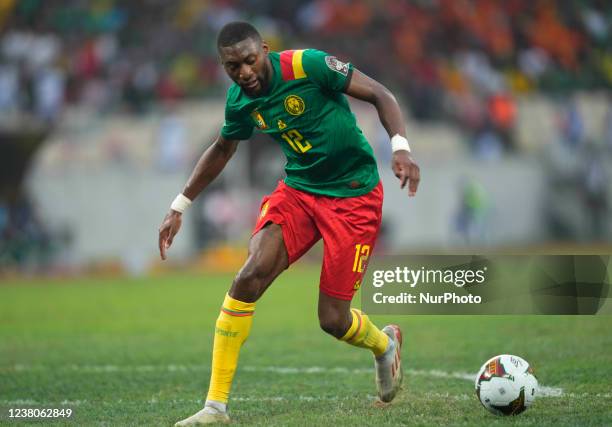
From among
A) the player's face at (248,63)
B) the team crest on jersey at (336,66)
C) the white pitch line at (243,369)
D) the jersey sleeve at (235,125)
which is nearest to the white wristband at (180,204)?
the jersey sleeve at (235,125)

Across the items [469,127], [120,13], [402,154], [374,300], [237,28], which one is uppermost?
[120,13]

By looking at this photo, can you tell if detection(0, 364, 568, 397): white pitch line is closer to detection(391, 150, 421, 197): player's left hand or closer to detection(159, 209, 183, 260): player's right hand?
detection(159, 209, 183, 260): player's right hand

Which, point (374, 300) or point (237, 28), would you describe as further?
point (374, 300)

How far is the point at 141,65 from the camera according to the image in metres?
25.3

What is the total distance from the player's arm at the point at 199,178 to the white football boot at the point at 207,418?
3.83 ft

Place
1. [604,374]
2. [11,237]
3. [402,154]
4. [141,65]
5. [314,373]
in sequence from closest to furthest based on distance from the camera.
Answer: [402,154] → [604,374] → [314,373] → [11,237] → [141,65]

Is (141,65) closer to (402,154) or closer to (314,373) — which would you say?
(314,373)

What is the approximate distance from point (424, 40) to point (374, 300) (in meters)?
20.1

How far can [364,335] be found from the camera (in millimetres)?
5887

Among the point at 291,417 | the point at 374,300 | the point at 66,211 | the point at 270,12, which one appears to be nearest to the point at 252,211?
the point at 66,211

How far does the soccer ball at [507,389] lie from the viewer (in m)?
5.14

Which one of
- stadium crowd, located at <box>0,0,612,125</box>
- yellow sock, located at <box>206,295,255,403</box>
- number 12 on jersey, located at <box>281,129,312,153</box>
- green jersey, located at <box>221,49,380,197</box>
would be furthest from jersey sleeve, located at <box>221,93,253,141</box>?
stadium crowd, located at <box>0,0,612,125</box>

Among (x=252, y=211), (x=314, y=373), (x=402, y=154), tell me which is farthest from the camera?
(x=252, y=211)

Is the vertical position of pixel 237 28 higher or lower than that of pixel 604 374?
higher
